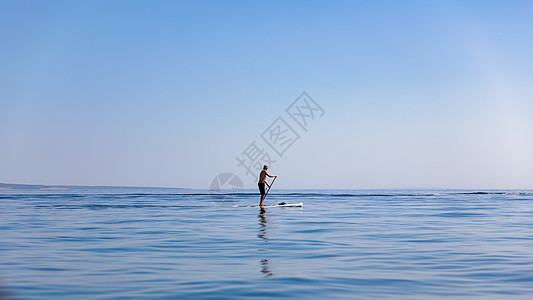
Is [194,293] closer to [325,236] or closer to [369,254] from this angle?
[369,254]

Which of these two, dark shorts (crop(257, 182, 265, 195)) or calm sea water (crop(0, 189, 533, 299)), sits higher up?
dark shorts (crop(257, 182, 265, 195))

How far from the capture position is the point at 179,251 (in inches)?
468

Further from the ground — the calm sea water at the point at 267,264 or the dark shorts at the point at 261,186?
the dark shorts at the point at 261,186

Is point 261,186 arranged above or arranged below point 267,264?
above

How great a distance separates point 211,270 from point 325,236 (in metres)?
6.41

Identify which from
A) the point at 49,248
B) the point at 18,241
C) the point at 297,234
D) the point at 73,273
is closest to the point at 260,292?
the point at 73,273

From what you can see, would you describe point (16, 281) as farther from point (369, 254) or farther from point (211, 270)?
point (369, 254)

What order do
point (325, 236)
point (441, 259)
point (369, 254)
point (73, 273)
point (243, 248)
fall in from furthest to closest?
1. point (325, 236)
2. point (243, 248)
3. point (369, 254)
4. point (441, 259)
5. point (73, 273)

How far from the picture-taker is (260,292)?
24.8ft

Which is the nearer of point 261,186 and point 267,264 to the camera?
point 267,264

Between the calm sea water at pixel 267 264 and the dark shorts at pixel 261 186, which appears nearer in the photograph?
the calm sea water at pixel 267 264

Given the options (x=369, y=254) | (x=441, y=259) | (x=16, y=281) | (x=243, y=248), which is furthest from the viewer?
(x=243, y=248)

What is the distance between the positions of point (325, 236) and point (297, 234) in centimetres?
99

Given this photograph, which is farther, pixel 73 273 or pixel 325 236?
pixel 325 236
